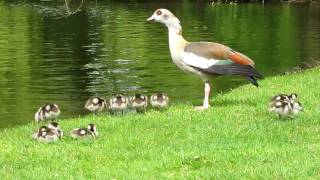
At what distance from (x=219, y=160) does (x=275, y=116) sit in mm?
3946

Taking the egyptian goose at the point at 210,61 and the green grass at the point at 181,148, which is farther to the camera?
the egyptian goose at the point at 210,61

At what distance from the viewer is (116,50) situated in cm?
4019

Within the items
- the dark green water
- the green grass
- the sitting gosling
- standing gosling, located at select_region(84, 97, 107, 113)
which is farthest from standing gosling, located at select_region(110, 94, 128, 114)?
the dark green water

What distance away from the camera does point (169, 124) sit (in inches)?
545

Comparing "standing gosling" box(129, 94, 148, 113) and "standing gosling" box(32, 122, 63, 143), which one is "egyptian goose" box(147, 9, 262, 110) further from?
"standing gosling" box(32, 122, 63, 143)

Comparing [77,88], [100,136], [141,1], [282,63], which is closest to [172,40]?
[100,136]

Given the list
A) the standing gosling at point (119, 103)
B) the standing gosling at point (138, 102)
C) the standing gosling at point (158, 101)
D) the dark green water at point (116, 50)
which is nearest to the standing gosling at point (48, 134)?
the standing gosling at point (119, 103)

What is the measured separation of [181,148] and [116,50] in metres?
29.0

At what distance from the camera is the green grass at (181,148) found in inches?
393

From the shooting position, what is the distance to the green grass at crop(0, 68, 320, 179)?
9992 millimetres

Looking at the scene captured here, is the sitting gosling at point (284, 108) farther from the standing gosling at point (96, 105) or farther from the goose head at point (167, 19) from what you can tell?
the standing gosling at point (96, 105)

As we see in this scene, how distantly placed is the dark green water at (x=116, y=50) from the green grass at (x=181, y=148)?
220 inches

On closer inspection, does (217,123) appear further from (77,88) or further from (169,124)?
(77,88)

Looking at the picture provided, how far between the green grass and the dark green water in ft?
18.3
